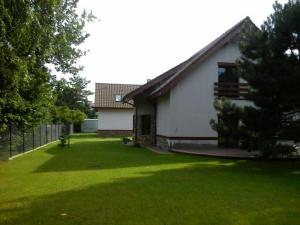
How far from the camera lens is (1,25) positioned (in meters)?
6.70

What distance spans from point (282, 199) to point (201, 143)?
1320cm

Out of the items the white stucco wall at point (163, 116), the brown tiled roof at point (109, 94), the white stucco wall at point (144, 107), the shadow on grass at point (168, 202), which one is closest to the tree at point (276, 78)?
the shadow on grass at point (168, 202)

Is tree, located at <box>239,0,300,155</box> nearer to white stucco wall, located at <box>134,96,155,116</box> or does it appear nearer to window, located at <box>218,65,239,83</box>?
window, located at <box>218,65,239,83</box>

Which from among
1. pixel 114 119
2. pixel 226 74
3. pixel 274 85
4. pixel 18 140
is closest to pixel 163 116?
pixel 226 74

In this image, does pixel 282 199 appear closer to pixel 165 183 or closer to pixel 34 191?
pixel 165 183

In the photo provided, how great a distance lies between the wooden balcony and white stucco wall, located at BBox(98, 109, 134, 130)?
21475 mm

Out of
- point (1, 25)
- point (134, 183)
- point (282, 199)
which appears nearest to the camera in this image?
point (1, 25)

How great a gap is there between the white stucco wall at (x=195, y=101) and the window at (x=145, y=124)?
558 centimetres

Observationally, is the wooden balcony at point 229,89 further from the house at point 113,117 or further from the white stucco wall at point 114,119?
the white stucco wall at point 114,119

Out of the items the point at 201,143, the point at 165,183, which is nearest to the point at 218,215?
the point at 165,183

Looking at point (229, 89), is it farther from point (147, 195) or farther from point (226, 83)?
point (147, 195)

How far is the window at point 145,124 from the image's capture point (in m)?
26.9

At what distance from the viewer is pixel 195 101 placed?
21.7m

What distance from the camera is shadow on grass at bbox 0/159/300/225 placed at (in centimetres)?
659
